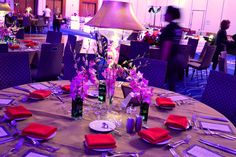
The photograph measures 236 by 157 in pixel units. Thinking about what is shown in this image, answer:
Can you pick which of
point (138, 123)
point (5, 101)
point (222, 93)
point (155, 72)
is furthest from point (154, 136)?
point (155, 72)

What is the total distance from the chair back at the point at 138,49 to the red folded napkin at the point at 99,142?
12.2 ft

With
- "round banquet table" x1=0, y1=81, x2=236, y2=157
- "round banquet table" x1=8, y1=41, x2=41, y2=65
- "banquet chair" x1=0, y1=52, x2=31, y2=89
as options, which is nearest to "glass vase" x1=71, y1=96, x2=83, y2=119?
"round banquet table" x1=0, y1=81, x2=236, y2=157

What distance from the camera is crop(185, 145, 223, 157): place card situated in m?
1.48

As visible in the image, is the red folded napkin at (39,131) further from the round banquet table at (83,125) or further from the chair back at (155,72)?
the chair back at (155,72)

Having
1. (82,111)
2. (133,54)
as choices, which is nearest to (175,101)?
(82,111)

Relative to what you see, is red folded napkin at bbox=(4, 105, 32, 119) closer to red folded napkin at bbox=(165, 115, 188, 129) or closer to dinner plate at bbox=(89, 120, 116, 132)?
dinner plate at bbox=(89, 120, 116, 132)

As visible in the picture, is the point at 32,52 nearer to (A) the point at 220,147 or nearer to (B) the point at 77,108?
(B) the point at 77,108

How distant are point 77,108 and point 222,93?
1390 mm

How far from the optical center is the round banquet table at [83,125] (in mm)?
1465

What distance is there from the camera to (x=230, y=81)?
8.19ft

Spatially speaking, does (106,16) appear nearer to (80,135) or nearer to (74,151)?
(80,135)

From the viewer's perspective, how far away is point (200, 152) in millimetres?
1504

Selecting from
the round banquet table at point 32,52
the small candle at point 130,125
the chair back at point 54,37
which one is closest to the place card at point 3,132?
the small candle at point 130,125

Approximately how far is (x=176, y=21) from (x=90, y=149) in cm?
330
